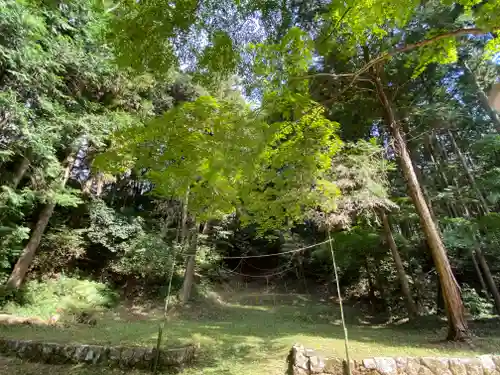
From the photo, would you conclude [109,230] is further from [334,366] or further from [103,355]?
[334,366]

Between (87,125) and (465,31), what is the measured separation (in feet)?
25.0

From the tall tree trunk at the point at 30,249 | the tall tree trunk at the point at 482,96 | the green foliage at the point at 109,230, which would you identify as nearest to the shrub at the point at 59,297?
the tall tree trunk at the point at 30,249

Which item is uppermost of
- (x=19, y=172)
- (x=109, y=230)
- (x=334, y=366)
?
(x=19, y=172)

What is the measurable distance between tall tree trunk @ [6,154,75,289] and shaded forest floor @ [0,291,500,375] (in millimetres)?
2371

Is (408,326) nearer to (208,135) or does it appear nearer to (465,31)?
(465,31)

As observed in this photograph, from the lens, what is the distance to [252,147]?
1555 mm

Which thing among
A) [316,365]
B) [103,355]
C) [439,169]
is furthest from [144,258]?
[439,169]

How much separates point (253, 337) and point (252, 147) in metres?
5.44

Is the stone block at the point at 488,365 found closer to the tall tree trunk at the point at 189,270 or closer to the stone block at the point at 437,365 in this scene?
the stone block at the point at 437,365

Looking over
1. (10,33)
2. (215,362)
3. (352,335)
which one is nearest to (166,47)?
(215,362)

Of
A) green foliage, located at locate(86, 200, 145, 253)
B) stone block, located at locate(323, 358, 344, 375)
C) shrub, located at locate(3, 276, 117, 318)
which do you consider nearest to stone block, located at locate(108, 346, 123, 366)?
stone block, located at locate(323, 358, 344, 375)

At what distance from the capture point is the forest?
173cm

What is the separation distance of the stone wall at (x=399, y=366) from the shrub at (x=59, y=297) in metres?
6.73

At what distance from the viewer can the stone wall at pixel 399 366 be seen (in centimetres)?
303
